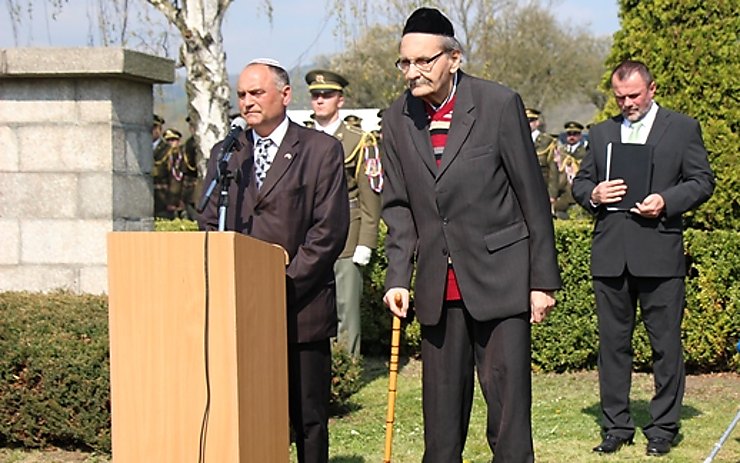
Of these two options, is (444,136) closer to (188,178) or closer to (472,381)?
(472,381)

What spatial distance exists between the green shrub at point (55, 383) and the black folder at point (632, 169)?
10.5 ft

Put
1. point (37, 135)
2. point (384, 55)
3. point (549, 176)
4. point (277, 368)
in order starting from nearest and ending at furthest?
point (277, 368) < point (37, 135) < point (549, 176) < point (384, 55)

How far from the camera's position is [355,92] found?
39.9 metres

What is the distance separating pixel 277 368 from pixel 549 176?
1449 centimetres

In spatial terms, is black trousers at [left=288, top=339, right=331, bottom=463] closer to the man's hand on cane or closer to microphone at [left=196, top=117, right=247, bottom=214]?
the man's hand on cane

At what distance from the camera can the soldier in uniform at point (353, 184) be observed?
30.6ft

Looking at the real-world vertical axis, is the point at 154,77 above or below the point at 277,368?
above

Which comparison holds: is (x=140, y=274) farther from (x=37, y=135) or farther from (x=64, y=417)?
(x=37, y=135)

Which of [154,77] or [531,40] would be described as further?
[531,40]

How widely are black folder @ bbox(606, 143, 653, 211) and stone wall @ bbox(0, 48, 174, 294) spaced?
3.34 metres

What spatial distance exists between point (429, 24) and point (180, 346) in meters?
1.74

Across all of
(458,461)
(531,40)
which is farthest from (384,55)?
(458,461)

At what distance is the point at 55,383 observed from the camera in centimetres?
702

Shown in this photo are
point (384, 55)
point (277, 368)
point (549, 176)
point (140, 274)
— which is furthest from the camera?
point (384, 55)
